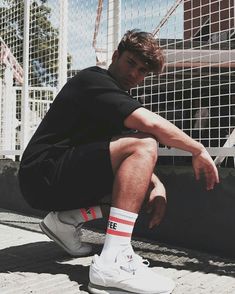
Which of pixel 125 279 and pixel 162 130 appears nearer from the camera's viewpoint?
pixel 125 279

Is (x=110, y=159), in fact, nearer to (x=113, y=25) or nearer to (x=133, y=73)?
(x=133, y=73)

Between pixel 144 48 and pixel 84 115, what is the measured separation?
19.3 inches

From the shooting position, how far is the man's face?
2.34 m

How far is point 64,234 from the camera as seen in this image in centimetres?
258

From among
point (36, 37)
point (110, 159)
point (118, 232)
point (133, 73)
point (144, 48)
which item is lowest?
point (118, 232)

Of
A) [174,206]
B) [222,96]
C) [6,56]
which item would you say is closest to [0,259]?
[174,206]

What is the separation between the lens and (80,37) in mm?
4094

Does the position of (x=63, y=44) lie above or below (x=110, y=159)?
above

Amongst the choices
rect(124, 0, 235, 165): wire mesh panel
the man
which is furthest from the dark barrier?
the man

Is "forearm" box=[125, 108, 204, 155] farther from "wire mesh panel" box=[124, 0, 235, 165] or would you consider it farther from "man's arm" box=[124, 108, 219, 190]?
"wire mesh panel" box=[124, 0, 235, 165]

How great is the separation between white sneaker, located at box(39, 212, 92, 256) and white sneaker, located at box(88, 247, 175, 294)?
56cm

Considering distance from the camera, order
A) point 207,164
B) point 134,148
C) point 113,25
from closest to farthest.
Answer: point 134,148, point 207,164, point 113,25

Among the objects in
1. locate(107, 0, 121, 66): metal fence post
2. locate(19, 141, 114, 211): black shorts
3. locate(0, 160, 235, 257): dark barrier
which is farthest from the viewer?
locate(107, 0, 121, 66): metal fence post

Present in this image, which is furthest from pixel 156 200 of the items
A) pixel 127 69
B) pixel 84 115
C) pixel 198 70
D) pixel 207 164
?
pixel 198 70
